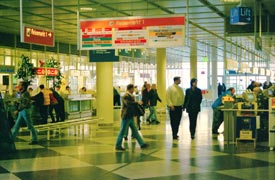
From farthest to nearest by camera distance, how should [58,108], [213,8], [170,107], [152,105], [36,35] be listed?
[58,108]
[152,105]
[213,8]
[170,107]
[36,35]

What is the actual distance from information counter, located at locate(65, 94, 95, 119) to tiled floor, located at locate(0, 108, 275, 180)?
29.6 ft

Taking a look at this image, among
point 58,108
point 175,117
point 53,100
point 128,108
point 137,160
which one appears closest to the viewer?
point 137,160

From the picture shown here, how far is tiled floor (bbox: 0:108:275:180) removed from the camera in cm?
834

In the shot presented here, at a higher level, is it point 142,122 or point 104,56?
point 104,56

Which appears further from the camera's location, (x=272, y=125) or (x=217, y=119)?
(x=217, y=119)

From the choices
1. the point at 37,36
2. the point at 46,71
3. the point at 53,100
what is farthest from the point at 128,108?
the point at 46,71

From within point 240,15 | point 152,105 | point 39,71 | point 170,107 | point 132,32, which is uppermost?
point 240,15

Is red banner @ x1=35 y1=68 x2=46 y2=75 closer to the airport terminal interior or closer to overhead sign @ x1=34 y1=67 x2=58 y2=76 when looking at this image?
overhead sign @ x1=34 y1=67 x2=58 y2=76

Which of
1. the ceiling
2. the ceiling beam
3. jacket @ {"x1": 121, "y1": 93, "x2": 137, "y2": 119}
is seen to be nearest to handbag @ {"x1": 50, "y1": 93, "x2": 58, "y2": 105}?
the ceiling

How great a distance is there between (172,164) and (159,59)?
55.9 feet

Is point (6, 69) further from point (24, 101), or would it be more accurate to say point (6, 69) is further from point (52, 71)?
point (24, 101)

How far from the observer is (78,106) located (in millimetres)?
24328

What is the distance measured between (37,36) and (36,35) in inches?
2.1

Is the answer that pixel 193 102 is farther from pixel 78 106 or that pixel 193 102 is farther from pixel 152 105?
pixel 78 106
